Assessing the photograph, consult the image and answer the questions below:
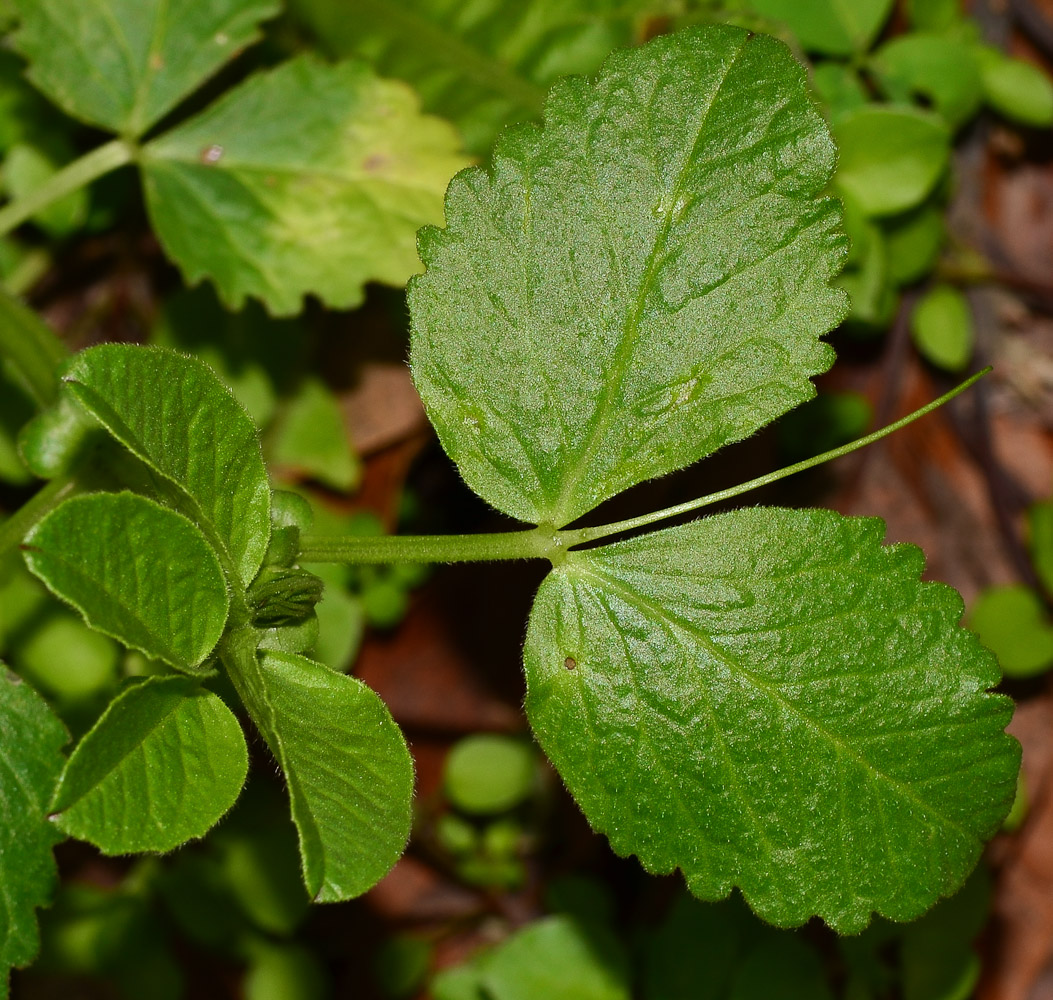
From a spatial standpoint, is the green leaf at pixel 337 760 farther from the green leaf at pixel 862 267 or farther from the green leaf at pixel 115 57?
the green leaf at pixel 862 267

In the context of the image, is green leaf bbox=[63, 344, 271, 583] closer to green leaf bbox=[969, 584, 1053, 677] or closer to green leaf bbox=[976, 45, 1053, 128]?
green leaf bbox=[969, 584, 1053, 677]

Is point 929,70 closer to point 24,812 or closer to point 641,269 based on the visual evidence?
point 641,269

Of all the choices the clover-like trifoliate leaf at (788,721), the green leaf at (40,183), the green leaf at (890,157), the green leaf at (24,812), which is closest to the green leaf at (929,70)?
the green leaf at (890,157)

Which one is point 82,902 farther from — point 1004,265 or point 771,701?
point 1004,265

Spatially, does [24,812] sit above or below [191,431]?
below

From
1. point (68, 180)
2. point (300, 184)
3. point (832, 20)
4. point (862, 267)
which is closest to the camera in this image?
point (68, 180)

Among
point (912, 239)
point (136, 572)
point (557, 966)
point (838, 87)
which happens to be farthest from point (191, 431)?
point (912, 239)
